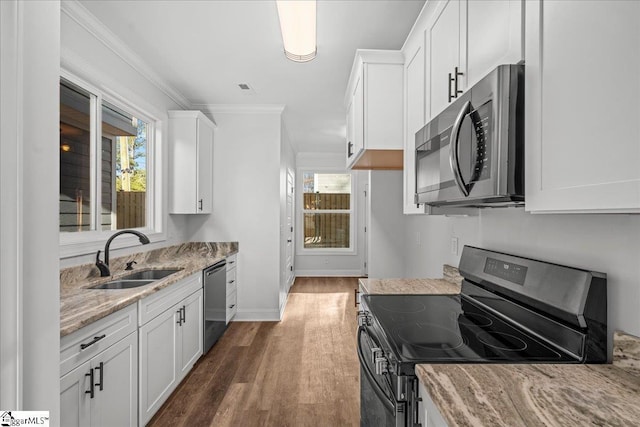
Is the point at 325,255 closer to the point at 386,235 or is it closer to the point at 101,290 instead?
the point at 386,235

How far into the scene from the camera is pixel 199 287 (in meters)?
2.98

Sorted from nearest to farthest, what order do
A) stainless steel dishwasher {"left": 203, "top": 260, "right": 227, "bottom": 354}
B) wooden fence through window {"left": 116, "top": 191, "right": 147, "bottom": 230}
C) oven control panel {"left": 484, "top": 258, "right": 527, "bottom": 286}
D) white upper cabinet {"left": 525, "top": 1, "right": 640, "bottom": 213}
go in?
white upper cabinet {"left": 525, "top": 1, "right": 640, "bottom": 213}
oven control panel {"left": 484, "top": 258, "right": 527, "bottom": 286}
wooden fence through window {"left": 116, "top": 191, "right": 147, "bottom": 230}
stainless steel dishwasher {"left": 203, "top": 260, "right": 227, "bottom": 354}

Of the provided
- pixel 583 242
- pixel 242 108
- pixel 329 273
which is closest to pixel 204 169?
pixel 242 108

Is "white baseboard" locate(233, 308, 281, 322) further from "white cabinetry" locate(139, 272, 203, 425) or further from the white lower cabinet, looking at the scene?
the white lower cabinet

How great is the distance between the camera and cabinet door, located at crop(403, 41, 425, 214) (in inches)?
73.7

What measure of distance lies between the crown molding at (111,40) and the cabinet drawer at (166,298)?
1.81 meters

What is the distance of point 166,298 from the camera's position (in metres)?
2.32

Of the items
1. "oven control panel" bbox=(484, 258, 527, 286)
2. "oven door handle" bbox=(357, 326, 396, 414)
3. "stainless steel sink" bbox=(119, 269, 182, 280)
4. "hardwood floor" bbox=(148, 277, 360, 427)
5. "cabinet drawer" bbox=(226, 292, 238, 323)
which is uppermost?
"oven control panel" bbox=(484, 258, 527, 286)

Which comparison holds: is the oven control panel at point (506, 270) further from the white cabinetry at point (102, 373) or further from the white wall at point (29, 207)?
the white cabinetry at point (102, 373)

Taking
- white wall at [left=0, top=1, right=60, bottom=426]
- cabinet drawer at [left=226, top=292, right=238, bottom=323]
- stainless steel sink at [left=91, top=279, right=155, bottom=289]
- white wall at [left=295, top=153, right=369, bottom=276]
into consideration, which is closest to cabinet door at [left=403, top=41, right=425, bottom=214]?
white wall at [left=0, top=1, right=60, bottom=426]

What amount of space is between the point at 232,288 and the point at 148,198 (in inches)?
53.7

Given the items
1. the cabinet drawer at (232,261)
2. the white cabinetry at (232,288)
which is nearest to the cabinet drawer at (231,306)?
the white cabinetry at (232,288)

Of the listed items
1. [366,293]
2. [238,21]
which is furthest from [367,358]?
[238,21]

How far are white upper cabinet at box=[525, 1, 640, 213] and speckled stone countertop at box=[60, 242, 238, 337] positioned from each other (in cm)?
169
